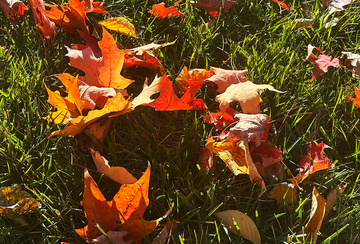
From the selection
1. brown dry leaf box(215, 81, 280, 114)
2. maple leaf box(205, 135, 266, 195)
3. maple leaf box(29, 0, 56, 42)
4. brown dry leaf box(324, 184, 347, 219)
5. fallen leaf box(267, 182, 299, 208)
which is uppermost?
maple leaf box(29, 0, 56, 42)

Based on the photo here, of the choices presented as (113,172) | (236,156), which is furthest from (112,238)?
(236,156)

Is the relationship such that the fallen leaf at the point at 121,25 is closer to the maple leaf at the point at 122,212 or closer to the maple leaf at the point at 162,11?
the maple leaf at the point at 162,11

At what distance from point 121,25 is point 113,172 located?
91 cm

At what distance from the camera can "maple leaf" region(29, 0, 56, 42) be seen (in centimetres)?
167

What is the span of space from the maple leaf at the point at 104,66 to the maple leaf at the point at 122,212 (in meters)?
0.54

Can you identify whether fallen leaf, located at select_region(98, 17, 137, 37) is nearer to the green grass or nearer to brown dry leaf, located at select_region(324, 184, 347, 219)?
the green grass

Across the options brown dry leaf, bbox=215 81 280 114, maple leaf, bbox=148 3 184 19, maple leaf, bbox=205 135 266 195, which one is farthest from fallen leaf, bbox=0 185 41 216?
maple leaf, bbox=148 3 184 19

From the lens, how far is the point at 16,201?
1174 millimetres

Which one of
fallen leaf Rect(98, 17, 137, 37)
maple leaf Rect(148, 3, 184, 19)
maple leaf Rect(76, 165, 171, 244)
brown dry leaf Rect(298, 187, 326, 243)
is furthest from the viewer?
maple leaf Rect(148, 3, 184, 19)

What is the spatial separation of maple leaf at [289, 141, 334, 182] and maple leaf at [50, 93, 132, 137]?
76 centimetres

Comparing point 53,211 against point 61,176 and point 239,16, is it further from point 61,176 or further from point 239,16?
point 239,16

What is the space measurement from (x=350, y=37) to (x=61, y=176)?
1.81 meters

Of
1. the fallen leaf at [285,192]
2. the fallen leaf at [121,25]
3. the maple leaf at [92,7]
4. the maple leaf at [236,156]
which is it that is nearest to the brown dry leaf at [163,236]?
the maple leaf at [236,156]

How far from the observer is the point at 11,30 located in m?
1.80
